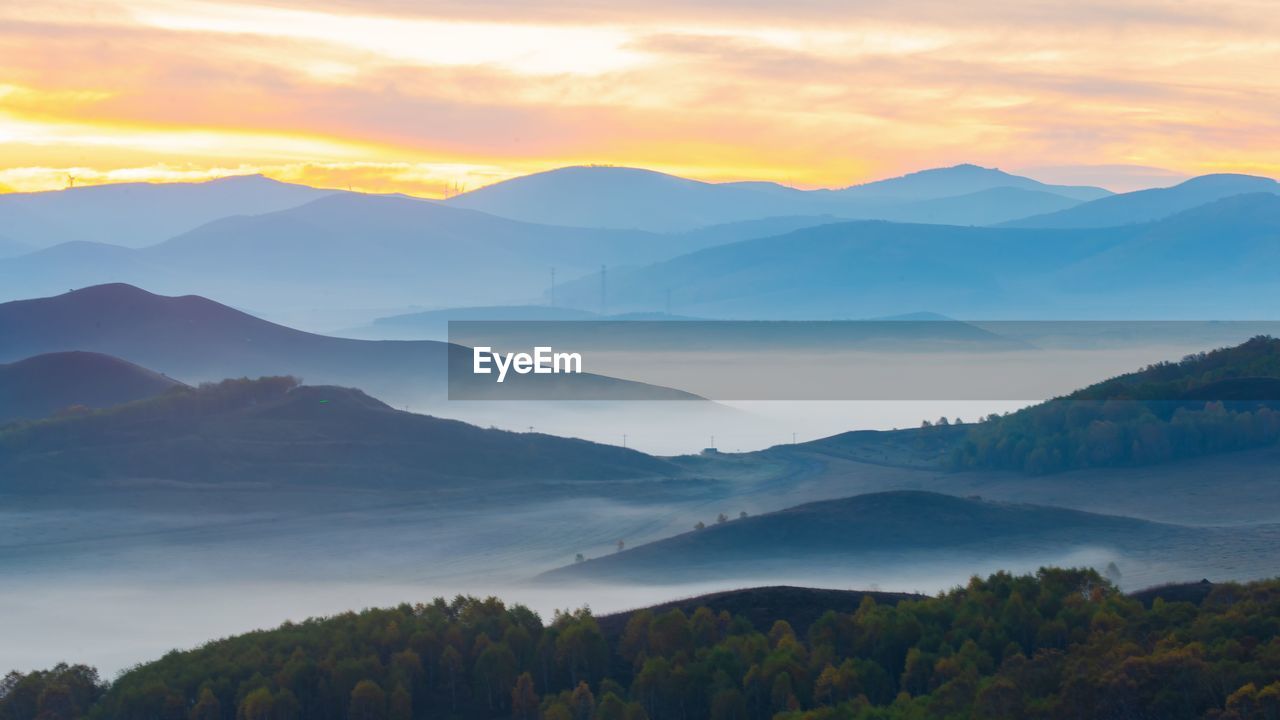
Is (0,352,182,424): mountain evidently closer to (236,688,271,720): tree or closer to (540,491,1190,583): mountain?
(540,491,1190,583): mountain

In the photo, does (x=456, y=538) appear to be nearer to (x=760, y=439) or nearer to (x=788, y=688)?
(x=788, y=688)

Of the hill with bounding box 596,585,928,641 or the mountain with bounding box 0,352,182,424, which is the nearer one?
the hill with bounding box 596,585,928,641

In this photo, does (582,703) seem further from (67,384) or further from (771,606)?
(67,384)

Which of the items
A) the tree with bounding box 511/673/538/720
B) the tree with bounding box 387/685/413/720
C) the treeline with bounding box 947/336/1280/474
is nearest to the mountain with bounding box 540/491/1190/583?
the treeline with bounding box 947/336/1280/474

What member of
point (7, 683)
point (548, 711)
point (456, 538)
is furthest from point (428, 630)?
point (456, 538)

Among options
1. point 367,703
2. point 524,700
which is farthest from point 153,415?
point 524,700

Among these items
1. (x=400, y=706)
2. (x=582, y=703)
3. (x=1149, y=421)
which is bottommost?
(x=400, y=706)
